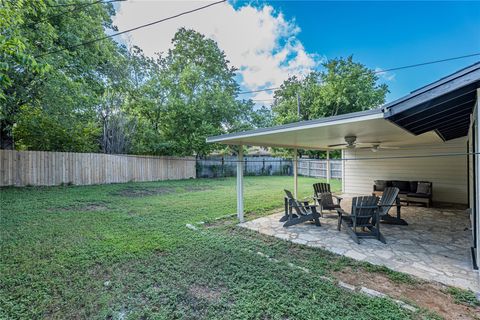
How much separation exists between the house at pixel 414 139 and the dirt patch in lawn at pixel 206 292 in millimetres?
2709

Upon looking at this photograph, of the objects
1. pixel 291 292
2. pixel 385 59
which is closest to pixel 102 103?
pixel 291 292

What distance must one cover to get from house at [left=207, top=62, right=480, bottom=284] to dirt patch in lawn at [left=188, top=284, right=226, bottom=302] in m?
2.71

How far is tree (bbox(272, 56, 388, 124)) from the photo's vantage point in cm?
1277

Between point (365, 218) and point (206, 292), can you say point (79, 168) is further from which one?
point (365, 218)

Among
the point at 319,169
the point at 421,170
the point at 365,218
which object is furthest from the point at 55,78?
the point at 319,169

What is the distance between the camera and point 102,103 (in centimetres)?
1165

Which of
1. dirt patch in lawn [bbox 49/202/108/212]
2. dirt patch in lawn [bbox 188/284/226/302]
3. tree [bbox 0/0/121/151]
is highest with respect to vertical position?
tree [bbox 0/0/121/151]

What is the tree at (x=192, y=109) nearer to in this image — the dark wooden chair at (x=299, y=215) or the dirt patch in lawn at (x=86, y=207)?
the dirt patch in lawn at (x=86, y=207)

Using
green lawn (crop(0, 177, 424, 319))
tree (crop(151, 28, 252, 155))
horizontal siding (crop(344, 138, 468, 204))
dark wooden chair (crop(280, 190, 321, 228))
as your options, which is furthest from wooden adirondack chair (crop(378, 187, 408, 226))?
tree (crop(151, 28, 252, 155))

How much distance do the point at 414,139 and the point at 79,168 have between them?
12.8 m

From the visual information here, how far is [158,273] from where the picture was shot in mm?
2918

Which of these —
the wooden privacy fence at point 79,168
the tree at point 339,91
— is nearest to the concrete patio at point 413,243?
the tree at point 339,91

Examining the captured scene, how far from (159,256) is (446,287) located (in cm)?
377

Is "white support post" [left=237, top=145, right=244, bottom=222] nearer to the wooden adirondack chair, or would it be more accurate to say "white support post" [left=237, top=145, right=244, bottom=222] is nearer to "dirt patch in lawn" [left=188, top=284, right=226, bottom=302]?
"dirt patch in lawn" [left=188, top=284, right=226, bottom=302]
